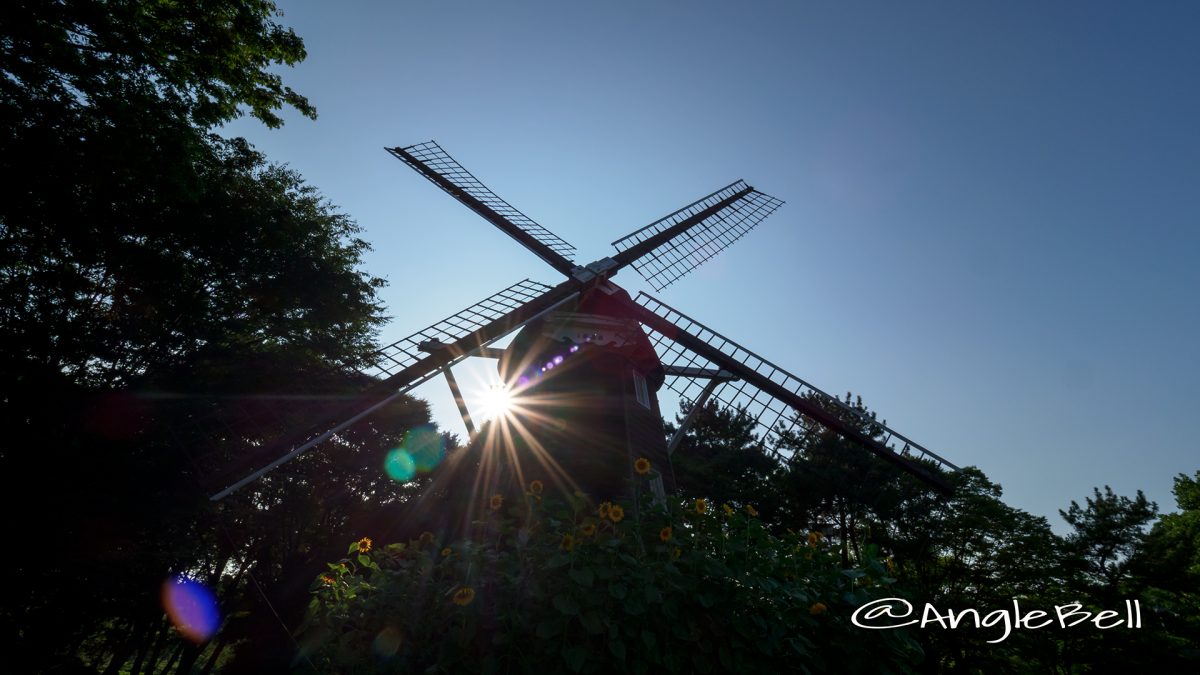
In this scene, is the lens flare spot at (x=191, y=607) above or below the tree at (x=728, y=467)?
below

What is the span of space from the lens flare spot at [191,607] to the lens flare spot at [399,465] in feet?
25.2

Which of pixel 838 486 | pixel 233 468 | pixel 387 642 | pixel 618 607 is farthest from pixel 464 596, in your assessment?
pixel 838 486

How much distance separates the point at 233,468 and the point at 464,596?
5.50 m

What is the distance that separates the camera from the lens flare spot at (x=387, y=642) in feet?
11.4

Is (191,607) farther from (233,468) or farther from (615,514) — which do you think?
(615,514)

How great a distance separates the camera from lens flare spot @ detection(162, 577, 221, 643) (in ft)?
51.8

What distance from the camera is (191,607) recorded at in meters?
18.4

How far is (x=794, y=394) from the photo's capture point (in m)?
11.1

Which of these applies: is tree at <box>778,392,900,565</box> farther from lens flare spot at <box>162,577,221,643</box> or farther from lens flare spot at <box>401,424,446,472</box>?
lens flare spot at <box>162,577,221,643</box>

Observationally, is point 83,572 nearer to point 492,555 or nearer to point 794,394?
point 492,555

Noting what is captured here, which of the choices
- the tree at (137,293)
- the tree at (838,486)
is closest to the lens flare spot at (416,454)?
the tree at (137,293)

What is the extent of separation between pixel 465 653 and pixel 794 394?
9.42m

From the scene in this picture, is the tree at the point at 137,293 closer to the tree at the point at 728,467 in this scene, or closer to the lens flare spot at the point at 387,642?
the lens flare spot at the point at 387,642

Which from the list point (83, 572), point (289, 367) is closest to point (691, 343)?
point (289, 367)
